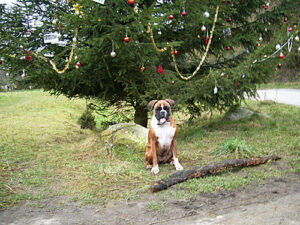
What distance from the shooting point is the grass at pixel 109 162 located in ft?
12.9

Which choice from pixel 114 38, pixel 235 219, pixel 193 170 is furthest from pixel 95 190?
pixel 114 38

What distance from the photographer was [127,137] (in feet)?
19.4

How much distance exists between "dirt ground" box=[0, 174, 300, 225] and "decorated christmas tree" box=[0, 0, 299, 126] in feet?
8.65

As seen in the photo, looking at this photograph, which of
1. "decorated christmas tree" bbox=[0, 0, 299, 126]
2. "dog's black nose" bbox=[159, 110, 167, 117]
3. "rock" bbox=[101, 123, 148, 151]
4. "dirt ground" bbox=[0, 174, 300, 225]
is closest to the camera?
"dirt ground" bbox=[0, 174, 300, 225]

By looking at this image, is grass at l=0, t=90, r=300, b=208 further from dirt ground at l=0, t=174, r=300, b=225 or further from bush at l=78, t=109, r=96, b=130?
bush at l=78, t=109, r=96, b=130

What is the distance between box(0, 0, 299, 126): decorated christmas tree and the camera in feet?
17.0

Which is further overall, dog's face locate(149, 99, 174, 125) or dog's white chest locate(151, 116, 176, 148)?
dog's white chest locate(151, 116, 176, 148)

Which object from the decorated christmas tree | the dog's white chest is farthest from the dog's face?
the decorated christmas tree

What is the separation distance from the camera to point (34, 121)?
9812mm

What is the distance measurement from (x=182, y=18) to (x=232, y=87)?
1.90m

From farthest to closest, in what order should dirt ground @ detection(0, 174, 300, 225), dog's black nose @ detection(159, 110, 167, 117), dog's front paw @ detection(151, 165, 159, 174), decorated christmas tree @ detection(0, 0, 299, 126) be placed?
decorated christmas tree @ detection(0, 0, 299, 126) → dog's front paw @ detection(151, 165, 159, 174) → dog's black nose @ detection(159, 110, 167, 117) → dirt ground @ detection(0, 174, 300, 225)

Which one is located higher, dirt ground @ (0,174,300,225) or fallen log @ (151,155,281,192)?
fallen log @ (151,155,281,192)

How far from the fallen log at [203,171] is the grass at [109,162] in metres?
0.10

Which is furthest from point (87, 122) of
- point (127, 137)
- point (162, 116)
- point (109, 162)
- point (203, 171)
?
point (203, 171)
